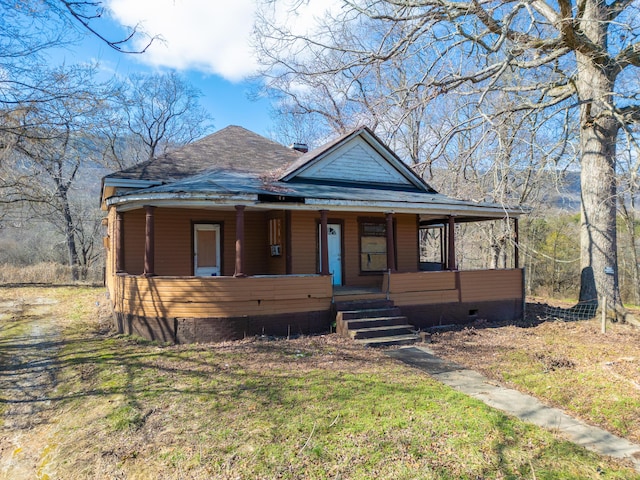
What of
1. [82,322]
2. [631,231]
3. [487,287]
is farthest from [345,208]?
[631,231]

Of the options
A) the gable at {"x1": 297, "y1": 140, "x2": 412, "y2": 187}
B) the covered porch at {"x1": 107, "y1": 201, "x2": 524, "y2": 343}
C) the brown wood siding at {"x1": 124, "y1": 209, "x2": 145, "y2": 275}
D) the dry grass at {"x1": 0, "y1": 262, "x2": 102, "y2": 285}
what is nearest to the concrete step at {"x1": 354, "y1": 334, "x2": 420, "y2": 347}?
the covered porch at {"x1": 107, "y1": 201, "x2": 524, "y2": 343}

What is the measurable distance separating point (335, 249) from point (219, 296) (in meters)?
4.44

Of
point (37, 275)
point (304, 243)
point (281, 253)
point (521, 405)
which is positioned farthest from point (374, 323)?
point (37, 275)

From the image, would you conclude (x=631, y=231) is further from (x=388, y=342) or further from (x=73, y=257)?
(x=73, y=257)

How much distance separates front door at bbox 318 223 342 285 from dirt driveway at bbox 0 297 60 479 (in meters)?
6.99

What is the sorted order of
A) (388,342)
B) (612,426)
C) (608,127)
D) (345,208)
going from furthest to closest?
(608,127) → (345,208) → (388,342) → (612,426)

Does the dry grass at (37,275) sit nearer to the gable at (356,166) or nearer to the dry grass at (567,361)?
the gable at (356,166)

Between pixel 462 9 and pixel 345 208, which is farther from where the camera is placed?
pixel 345 208

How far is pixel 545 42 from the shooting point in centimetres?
1008

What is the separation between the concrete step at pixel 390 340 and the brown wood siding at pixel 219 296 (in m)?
1.47

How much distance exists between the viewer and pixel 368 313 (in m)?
9.57

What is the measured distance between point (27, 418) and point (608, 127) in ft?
44.9

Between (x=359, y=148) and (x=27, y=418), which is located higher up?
(x=359, y=148)

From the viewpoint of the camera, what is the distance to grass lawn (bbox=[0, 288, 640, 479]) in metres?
4.07
